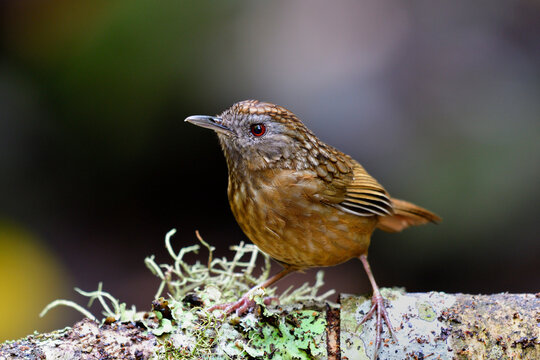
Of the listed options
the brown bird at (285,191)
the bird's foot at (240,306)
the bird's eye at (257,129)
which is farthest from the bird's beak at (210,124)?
the bird's foot at (240,306)

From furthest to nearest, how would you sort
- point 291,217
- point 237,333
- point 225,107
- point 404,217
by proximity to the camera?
point 225,107
point 404,217
point 291,217
point 237,333

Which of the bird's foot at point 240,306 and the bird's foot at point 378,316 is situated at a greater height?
→ the bird's foot at point 240,306

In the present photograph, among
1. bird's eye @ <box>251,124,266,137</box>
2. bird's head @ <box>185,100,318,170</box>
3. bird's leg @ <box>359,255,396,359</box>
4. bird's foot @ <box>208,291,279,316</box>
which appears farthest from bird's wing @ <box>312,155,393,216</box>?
bird's foot @ <box>208,291,279,316</box>

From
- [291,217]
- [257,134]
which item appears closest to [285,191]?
[291,217]

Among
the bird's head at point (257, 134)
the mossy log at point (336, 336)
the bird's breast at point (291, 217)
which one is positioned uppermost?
the bird's head at point (257, 134)

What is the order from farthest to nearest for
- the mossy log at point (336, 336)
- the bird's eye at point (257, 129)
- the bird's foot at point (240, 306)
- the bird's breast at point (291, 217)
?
the bird's eye at point (257, 129), the bird's breast at point (291, 217), the bird's foot at point (240, 306), the mossy log at point (336, 336)

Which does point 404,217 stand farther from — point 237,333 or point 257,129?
point 237,333

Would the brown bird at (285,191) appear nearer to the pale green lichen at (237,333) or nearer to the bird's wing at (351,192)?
the bird's wing at (351,192)

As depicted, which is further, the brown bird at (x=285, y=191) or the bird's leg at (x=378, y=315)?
the brown bird at (x=285, y=191)
